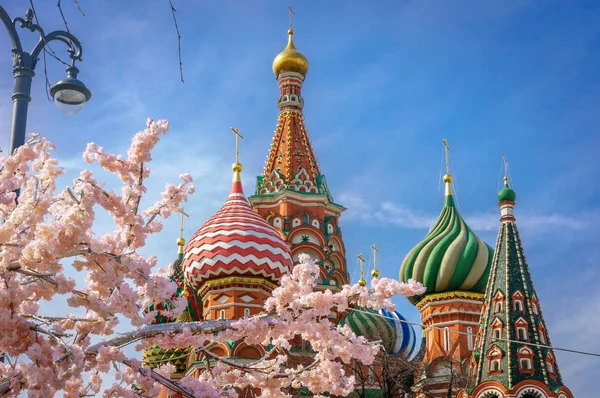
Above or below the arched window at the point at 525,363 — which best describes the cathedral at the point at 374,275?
above

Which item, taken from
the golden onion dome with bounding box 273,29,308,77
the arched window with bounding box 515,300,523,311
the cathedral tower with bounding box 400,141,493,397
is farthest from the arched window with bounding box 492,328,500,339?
the golden onion dome with bounding box 273,29,308,77

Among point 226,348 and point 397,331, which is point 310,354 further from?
point 397,331

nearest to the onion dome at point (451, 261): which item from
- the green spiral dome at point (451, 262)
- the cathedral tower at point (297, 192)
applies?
the green spiral dome at point (451, 262)

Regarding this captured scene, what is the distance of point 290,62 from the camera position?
3177 cm

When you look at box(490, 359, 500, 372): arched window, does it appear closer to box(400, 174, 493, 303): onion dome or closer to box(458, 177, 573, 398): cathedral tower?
box(458, 177, 573, 398): cathedral tower

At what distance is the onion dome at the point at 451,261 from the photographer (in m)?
28.6

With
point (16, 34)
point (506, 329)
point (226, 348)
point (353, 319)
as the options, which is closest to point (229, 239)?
point (226, 348)

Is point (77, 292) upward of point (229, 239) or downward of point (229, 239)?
downward

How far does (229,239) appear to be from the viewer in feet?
83.8

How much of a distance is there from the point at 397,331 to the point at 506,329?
6.70 m

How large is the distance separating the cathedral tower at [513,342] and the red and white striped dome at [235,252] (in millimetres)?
5478

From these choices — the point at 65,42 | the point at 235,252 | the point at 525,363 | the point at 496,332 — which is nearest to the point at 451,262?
the point at 496,332

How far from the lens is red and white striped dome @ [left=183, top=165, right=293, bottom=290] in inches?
998

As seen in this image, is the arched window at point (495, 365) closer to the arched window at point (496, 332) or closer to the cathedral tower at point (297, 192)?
the arched window at point (496, 332)
